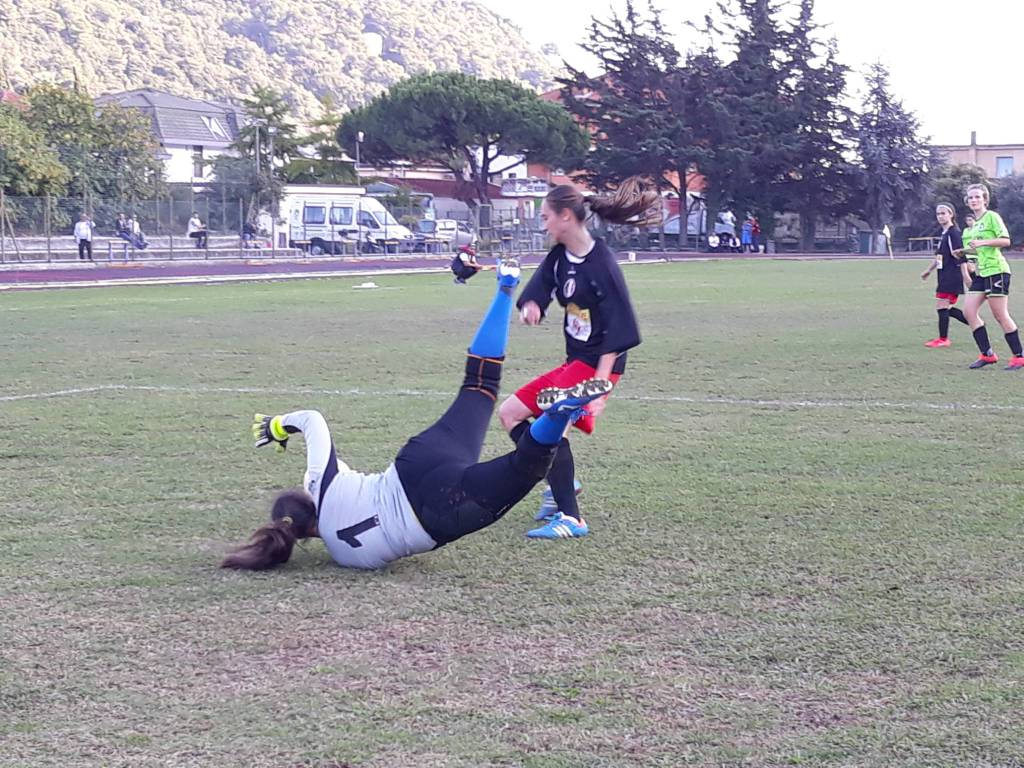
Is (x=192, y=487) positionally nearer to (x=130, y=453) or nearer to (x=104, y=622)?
(x=130, y=453)

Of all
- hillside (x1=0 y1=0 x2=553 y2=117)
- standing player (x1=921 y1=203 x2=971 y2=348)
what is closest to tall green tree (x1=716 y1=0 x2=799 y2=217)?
standing player (x1=921 y1=203 x2=971 y2=348)

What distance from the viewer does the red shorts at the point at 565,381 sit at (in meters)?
6.22

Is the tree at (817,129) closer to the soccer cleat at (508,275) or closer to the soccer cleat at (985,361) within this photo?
the soccer cleat at (985,361)

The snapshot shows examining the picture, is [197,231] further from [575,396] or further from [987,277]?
[575,396]

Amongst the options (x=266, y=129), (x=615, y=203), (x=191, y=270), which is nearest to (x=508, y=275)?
(x=615, y=203)

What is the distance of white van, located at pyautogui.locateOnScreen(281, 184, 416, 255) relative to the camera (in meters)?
49.3

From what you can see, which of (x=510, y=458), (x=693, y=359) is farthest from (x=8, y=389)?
(x=510, y=458)

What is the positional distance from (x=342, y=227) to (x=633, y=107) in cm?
1888

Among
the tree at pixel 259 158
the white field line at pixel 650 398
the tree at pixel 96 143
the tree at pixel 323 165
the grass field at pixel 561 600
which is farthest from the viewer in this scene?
the tree at pixel 323 165

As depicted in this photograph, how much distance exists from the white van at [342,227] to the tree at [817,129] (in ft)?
65.8

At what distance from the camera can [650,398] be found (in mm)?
10469

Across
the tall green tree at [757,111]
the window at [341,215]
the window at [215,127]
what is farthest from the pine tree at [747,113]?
the window at [215,127]

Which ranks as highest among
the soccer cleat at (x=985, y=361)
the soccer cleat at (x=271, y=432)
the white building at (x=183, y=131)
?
the white building at (x=183, y=131)

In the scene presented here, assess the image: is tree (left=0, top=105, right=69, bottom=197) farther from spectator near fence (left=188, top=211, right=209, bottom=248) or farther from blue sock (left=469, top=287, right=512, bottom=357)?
blue sock (left=469, top=287, right=512, bottom=357)
